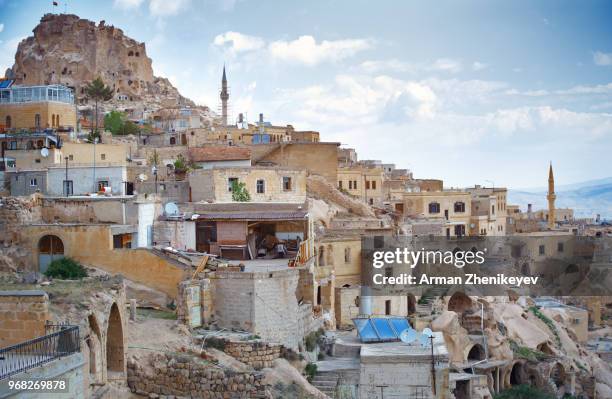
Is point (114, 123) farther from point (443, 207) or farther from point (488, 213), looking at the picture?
point (488, 213)

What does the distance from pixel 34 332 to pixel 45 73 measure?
225 feet

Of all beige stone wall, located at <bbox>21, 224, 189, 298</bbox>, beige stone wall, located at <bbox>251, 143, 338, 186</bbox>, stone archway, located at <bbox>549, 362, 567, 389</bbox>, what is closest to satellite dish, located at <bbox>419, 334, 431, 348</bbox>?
beige stone wall, located at <bbox>21, 224, 189, 298</bbox>

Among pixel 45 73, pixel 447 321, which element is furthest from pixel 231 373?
pixel 45 73

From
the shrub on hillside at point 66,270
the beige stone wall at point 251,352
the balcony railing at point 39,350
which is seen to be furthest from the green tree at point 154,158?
the balcony railing at point 39,350

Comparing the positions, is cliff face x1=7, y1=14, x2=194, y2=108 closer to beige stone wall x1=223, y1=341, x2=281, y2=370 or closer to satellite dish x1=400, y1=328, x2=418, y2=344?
satellite dish x1=400, y1=328, x2=418, y2=344

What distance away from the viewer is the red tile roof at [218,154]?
34.8m

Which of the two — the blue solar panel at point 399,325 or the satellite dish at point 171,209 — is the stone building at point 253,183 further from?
the blue solar panel at point 399,325

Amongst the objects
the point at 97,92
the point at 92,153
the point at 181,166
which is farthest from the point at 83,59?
the point at 181,166

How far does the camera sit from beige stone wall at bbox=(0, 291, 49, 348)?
40.2 ft

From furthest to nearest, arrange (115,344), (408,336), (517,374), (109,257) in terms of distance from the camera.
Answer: (517,374) → (408,336) → (109,257) → (115,344)

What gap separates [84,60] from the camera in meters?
77.6

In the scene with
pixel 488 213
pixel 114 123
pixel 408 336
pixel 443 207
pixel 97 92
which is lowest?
pixel 408 336

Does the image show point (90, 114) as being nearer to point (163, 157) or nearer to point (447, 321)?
point (163, 157)

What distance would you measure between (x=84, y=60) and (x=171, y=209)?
56.5m
